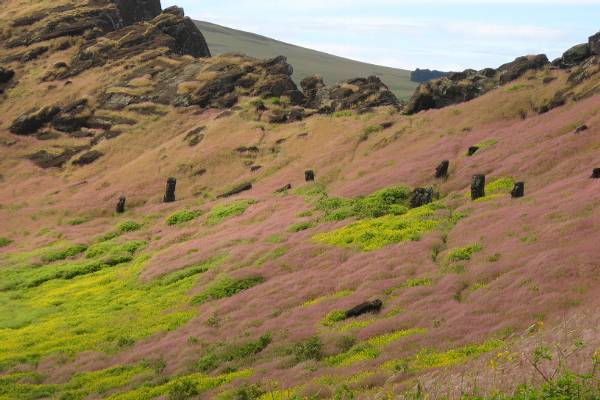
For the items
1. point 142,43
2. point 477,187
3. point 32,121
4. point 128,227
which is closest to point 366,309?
point 477,187

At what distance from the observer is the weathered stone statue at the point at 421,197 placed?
4934 cm

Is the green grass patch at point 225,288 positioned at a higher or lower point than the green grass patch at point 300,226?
lower

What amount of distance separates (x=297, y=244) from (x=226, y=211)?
1860 cm

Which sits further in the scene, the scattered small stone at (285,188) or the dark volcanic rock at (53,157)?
the dark volcanic rock at (53,157)

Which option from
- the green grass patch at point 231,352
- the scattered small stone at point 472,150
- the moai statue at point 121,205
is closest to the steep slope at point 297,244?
the green grass patch at point 231,352

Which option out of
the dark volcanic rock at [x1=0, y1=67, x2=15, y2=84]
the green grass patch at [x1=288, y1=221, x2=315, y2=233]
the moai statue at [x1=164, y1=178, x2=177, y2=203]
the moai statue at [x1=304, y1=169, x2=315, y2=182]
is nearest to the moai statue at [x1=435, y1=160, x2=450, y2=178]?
the green grass patch at [x1=288, y1=221, x2=315, y2=233]

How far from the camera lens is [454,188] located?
51.4 m

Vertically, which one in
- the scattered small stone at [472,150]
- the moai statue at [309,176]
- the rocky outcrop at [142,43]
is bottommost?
the moai statue at [309,176]

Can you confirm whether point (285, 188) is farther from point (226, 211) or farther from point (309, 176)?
point (226, 211)

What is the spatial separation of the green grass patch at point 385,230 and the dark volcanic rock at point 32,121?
78.0m

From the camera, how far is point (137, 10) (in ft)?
481

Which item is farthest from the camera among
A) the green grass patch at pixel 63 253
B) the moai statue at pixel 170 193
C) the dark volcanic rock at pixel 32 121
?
the dark volcanic rock at pixel 32 121

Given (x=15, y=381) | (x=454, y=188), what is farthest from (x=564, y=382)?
(x=454, y=188)

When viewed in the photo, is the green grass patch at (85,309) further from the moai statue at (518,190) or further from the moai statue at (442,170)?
the moai statue at (442,170)
